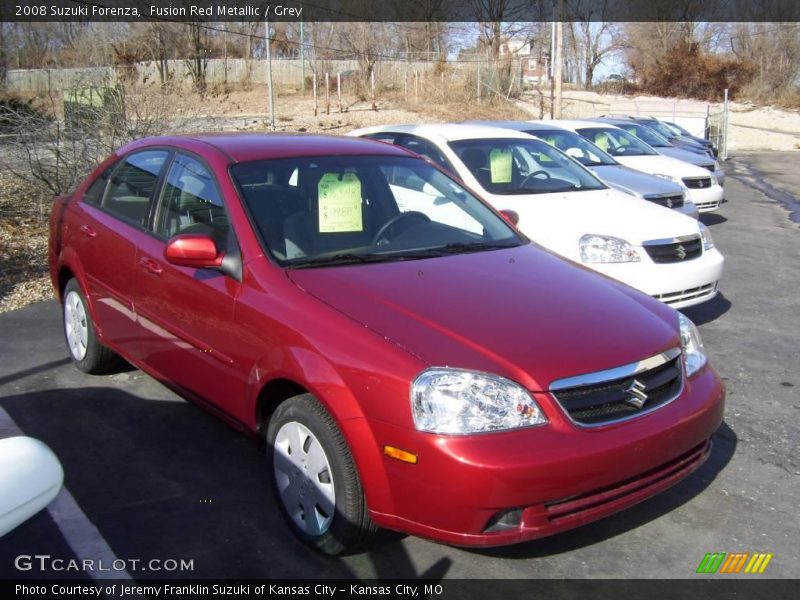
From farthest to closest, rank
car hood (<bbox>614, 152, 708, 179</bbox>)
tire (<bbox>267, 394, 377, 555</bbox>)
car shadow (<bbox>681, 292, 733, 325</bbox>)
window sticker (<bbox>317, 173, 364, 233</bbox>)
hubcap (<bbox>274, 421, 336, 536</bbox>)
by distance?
1. car hood (<bbox>614, 152, 708, 179</bbox>)
2. car shadow (<bbox>681, 292, 733, 325</bbox>)
3. window sticker (<bbox>317, 173, 364, 233</bbox>)
4. hubcap (<bbox>274, 421, 336, 536</bbox>)
5. tire (<bbox>267, 394, 377, 555</bbox>)

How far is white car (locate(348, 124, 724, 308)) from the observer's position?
6441 mm

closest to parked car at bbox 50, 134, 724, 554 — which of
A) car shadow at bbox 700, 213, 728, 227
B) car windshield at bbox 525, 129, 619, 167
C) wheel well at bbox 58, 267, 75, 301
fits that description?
wheel well at bbox 58, 267, 75, 301

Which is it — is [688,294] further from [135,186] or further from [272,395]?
[135,186]

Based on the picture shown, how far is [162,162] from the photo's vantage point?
4711 mm

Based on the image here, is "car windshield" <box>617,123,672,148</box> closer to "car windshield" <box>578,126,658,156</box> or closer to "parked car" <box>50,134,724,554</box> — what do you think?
"car windshield" <box>578,126,658,156</box>

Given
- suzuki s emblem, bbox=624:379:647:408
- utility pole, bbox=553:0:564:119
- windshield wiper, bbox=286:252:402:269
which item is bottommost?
suzuki s emblem, bbox=624:379:647:408

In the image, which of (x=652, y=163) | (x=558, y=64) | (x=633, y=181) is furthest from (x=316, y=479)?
(x=558, y=64)

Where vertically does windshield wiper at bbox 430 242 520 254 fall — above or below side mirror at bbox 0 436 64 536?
above

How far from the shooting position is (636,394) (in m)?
3.22

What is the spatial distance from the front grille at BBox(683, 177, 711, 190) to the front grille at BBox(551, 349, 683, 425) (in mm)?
9689

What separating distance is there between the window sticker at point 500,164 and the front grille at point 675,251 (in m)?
1.66

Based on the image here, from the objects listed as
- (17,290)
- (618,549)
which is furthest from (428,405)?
(17,290)

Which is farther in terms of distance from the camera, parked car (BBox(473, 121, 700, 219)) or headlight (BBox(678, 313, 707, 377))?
parked car (BBox(473, 121, 700, 219))
